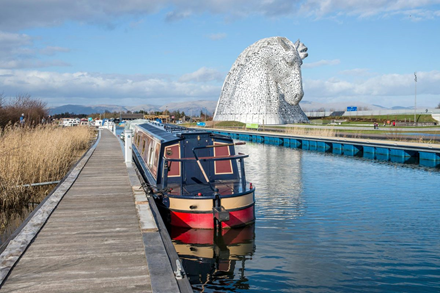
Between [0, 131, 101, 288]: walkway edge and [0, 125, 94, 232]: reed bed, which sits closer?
[0, 131, 101, 288]: walkway edge

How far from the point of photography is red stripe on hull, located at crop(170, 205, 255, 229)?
36.8ft

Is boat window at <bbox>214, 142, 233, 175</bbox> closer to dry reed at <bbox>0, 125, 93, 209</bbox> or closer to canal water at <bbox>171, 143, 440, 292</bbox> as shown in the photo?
canal water at <bbox>171, 143, 440, 292</bbox>

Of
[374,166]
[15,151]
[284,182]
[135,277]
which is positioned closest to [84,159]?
[15,151]

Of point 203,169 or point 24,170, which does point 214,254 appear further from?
point 24,170

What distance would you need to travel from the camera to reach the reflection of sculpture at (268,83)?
225 ft

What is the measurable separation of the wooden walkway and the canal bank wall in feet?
72.7

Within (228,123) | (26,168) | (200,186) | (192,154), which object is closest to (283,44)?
(228,123)

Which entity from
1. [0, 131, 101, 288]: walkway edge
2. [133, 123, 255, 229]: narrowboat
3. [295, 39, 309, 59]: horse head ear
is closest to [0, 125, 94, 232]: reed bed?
[0, 131, 101, 288]: walkway edge

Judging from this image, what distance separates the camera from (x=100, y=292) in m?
5.39

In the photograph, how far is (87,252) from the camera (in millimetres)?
6871

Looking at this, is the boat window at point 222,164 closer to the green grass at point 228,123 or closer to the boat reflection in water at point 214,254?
the boat reflection in water at point 214,254

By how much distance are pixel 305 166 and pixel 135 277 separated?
22263 mm

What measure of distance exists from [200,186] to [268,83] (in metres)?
59.0

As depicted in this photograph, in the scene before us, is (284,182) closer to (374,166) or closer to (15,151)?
(374,166)
